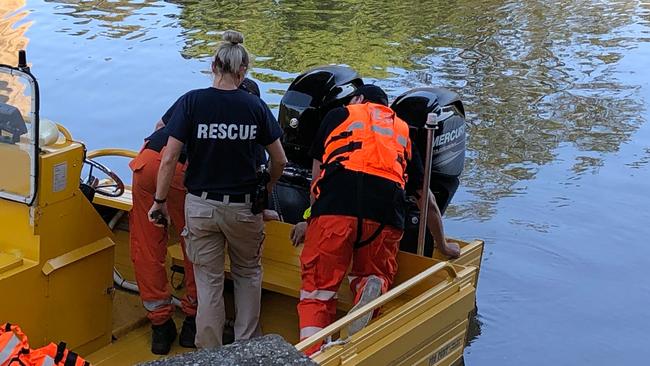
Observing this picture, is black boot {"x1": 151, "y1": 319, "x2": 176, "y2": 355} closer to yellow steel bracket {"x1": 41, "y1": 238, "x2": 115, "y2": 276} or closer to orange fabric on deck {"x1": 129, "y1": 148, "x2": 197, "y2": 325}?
orange fabric on deck {"x1": 129, "y1": 148, "x2": 197, "y2": 325}

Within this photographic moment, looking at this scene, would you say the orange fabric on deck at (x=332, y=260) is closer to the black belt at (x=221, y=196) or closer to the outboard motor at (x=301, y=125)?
the black belt at (x=221, y=196)

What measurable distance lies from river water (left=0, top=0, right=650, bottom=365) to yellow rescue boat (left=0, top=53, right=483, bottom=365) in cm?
187

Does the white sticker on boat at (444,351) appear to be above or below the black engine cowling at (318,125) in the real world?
below

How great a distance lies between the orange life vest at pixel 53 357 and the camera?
329 centimetres

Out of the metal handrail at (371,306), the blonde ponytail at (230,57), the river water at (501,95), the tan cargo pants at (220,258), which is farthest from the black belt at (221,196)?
the river water at (501,95)

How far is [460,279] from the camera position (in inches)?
182

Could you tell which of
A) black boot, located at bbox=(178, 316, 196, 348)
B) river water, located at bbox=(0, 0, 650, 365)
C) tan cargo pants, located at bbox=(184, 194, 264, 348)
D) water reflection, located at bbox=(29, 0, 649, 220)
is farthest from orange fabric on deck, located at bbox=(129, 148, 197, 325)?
water reflection, located at bbox=(29, 0, 649, 220)

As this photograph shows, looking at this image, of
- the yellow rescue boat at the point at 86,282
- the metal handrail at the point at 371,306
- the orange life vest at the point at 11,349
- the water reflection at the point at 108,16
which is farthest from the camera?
the water reflection at the point at 108,16

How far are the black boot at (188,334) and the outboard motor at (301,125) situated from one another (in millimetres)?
999

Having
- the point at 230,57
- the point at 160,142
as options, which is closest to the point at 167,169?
the point at 160,142

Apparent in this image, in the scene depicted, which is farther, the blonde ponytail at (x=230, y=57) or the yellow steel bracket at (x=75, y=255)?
the yellow steel bracket at (x=75, y=255)

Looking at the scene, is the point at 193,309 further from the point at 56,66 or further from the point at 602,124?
the point at 56,66

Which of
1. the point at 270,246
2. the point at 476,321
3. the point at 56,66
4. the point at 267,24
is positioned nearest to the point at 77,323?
the point at 270,246

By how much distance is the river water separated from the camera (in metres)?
7.20
